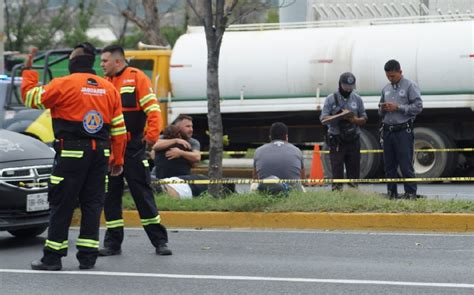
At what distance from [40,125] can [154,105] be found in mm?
8926

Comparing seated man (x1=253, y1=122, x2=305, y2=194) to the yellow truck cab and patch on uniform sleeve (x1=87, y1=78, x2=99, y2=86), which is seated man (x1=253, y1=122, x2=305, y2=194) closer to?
patch on uniform sleeve (x1=87, y1=78, x2=99, y2=86)

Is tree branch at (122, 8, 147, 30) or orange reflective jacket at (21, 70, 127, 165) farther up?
tree branch at (122, 8, 147, 30)

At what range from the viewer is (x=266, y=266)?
8.66 m

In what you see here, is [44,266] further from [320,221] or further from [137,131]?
[320,221]

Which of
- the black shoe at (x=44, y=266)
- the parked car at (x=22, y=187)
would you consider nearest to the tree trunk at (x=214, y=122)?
the parked car at (x=22, y=187)

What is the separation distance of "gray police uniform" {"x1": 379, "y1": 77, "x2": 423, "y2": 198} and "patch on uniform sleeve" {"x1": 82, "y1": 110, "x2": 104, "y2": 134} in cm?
475

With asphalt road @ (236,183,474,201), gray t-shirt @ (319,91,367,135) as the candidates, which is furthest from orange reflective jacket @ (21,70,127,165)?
asphalt road @ (236,183,474,201)

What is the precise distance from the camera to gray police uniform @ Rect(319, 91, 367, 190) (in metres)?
13.4

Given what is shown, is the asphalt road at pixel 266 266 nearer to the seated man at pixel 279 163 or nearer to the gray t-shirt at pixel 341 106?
the seated man at pixel 279 163

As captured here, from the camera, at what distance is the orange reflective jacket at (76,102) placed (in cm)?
835

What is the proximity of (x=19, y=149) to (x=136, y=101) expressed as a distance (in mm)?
1530

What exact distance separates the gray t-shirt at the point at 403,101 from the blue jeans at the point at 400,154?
153 millimetres

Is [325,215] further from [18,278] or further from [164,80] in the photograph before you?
[164,80]

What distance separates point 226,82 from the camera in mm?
18391
